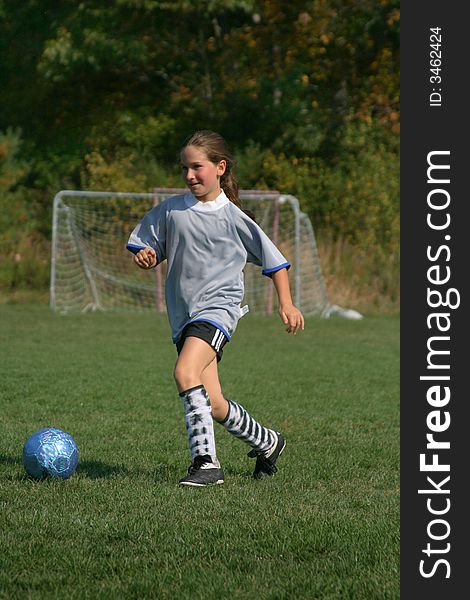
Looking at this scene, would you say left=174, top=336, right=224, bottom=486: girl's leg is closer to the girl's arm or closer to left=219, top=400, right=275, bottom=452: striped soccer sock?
left=219, top=400, right=275, bottom=452: striped soccer sock

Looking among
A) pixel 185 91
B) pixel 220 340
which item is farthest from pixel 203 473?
pixel 185 91

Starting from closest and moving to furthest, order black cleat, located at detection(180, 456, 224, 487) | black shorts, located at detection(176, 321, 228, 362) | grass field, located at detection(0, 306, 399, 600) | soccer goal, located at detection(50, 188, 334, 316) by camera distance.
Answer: grass field, located at detection(0, 306, 399, 600), black cleat, located at detection(180, 456, 224, 487), black shorts, located at detection(176, 321, 228, 362), soccer goal, located at detection(50, 188, 334, 316)

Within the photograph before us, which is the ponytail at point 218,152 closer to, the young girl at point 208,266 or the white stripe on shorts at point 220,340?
the young girl at point 208,266

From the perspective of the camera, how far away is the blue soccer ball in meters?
5.80

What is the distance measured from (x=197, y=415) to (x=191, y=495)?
1.59 ft

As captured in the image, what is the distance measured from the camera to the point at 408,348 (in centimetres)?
421

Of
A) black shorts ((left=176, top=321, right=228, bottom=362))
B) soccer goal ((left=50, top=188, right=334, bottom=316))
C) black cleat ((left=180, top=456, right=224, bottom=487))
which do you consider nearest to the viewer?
black cleat ((left=180, top=456, right=224, bottom=487))

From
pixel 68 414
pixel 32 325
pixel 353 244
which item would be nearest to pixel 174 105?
pixel 353 244

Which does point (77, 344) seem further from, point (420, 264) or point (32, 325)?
point (420, 264)

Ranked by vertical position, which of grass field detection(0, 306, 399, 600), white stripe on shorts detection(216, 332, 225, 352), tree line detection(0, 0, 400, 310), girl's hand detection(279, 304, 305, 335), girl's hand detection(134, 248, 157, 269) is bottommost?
grass field detection(0, 306, 399, 600)

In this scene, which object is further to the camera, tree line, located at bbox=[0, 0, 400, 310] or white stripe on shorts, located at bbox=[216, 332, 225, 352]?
tree line, located at bbox=[0, 0, 400, 310]

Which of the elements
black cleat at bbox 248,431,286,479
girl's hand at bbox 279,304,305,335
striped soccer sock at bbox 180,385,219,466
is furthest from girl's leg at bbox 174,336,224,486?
girl's hand at bbox 279,304,305,335

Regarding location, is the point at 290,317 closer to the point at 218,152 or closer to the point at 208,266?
the point at 208,266

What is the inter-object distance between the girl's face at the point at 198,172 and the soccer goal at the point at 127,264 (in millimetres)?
14711
